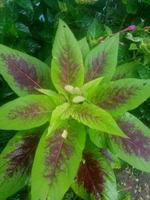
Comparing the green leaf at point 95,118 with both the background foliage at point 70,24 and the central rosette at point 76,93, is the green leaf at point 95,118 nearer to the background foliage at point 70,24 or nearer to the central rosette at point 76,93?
the central rosette at point 76,93

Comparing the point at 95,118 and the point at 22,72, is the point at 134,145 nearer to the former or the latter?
the point at 95,118

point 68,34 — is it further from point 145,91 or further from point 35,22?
point 35,22

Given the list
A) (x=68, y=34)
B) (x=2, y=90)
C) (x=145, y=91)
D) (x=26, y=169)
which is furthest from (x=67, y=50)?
(x=2, y=90)

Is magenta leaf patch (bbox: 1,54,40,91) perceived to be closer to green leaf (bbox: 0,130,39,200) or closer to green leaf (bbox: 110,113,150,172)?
green leaf (bbox: 0,130,39,200)

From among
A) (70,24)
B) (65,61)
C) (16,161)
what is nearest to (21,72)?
(65,61)

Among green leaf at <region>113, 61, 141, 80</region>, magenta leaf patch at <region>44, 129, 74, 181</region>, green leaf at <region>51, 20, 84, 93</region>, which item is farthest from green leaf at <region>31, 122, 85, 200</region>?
green leaf at <region>113, 61, 141, 80</region>
